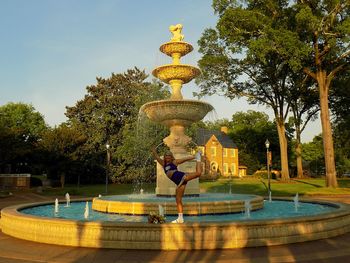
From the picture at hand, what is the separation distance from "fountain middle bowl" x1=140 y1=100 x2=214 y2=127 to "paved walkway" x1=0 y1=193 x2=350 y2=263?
8880 millimetres

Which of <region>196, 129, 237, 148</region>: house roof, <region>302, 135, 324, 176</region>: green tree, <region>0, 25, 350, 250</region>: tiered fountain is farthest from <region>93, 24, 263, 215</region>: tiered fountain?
<region>302, 135, 324, 176</region>: green tree

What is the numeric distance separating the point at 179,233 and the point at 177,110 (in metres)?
8.94

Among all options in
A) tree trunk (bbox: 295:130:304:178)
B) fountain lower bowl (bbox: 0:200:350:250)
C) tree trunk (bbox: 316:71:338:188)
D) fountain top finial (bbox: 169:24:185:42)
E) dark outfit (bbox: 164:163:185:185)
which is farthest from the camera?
tree trunk (bbox: 295:130:304:178)

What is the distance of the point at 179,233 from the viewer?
340 inches

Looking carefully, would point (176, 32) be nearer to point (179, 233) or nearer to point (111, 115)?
point (179, 233)

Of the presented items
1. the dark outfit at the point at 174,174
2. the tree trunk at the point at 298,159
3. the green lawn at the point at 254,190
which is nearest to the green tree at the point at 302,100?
the tree trunk at the point at 298,159

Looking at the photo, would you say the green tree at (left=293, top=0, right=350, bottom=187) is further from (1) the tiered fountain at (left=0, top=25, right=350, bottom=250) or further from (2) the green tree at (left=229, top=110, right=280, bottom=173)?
(2) the green tree at (left=229, top=110, right=280, bottom=173)

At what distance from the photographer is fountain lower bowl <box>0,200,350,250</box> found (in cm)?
866

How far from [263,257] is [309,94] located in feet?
153

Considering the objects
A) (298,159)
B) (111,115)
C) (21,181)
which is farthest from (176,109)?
(298,159)

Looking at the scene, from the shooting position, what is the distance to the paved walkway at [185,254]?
776 centimetres

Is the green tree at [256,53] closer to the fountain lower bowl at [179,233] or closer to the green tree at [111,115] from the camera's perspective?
the green tree at [111,115]

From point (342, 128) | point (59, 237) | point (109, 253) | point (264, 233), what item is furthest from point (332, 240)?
point (342, 128)

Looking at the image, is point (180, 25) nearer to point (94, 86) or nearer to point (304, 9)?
point (304, 9)
